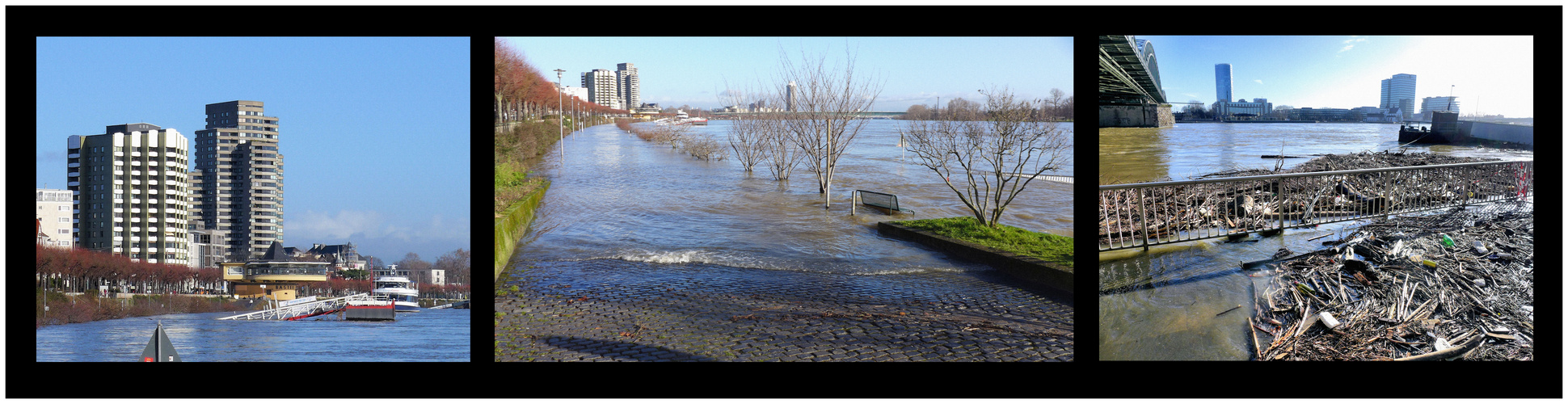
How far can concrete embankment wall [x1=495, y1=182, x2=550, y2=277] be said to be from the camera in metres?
7.50

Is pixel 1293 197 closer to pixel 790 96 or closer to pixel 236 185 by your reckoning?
pixel 236 185

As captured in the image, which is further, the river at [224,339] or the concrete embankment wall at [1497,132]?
the concrete embankment wall at [1497,132]

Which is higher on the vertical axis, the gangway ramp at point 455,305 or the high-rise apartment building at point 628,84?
the high-rise apartment building at point 628,84

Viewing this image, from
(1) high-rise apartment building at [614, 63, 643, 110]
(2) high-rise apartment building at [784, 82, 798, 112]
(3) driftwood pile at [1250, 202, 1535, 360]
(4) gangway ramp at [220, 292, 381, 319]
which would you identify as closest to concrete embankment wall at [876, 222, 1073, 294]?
(3) driftwood pile at [1250, 202, 1535, 360]

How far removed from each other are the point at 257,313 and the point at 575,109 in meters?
39.0

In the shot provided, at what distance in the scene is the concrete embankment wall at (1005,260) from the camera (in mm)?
6449

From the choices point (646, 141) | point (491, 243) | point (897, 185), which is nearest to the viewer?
point (491, 243)

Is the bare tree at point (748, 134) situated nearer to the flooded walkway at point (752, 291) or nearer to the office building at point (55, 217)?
the flooded walkway at point (752, 291)

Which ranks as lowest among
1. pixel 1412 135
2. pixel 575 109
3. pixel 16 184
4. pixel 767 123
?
pixel 16 184

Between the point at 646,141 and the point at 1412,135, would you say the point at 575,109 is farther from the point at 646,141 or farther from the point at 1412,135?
the point at 1412,135

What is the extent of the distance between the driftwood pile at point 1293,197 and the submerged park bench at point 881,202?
8041 millimetres

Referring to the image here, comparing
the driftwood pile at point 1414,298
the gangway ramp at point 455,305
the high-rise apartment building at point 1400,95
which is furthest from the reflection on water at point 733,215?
the gangway ramp at point 455,305

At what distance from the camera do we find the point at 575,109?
41688mm
